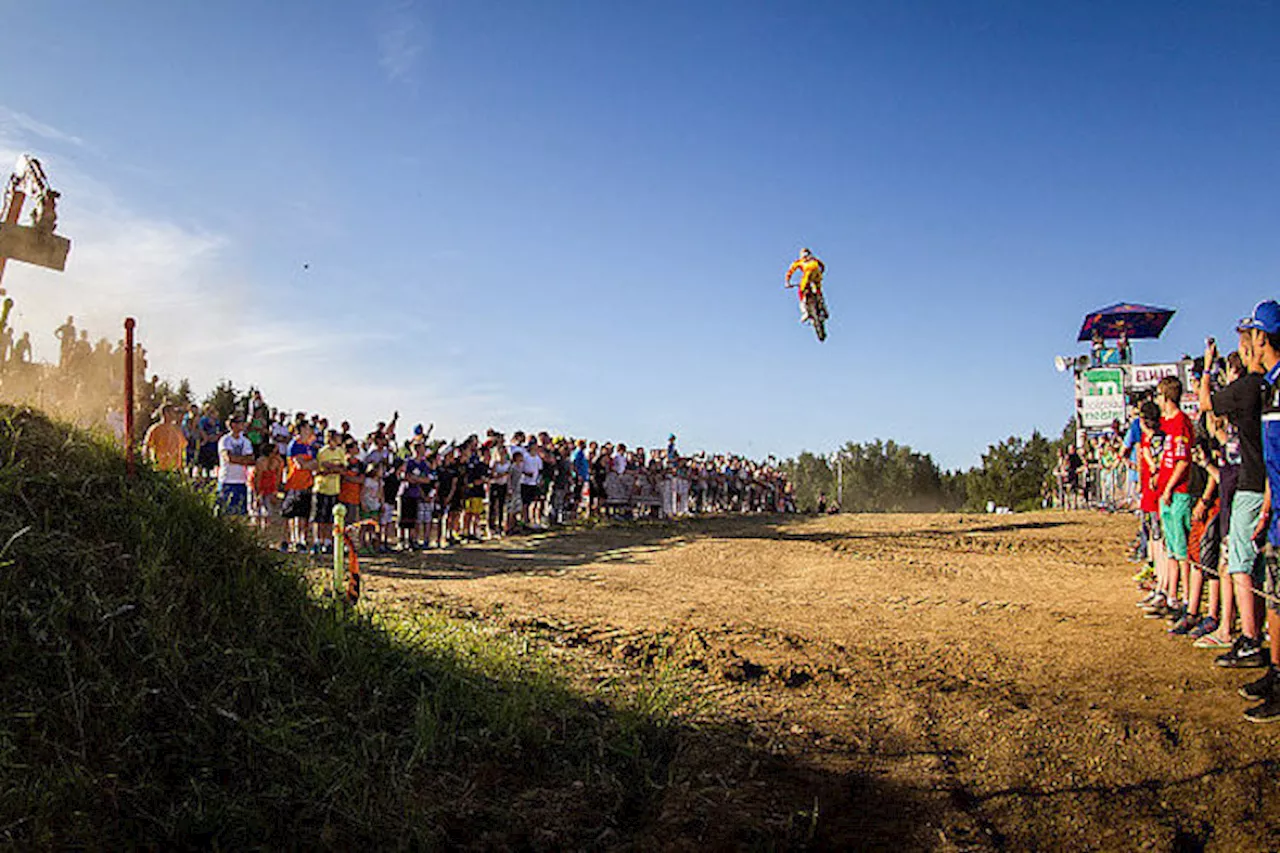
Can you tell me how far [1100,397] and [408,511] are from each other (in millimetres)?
27132

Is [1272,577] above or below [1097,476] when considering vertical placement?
below

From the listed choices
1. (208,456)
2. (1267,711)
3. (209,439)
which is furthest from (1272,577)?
(208,456)

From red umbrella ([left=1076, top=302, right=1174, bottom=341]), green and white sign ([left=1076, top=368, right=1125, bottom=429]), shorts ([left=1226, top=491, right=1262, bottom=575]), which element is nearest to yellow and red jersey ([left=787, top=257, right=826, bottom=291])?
shorts ([left=1226, top=491, right=1262, bottom=575])

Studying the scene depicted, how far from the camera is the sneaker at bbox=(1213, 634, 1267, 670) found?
19.7ft

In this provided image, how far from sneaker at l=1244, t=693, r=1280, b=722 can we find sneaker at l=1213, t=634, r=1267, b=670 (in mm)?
1223

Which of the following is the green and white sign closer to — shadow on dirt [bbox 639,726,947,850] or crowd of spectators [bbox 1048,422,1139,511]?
crowd of spectators [bbox 1048,422,1139,511]

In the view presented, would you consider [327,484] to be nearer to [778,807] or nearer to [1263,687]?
[778,807]

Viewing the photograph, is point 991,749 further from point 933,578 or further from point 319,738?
point 933,578

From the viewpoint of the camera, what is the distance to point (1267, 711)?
16.0 ft

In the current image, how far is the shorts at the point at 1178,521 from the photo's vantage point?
24.8ft

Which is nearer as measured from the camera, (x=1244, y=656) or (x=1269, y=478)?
(x=1269, y=478)

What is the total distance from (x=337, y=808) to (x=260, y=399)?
14.0m

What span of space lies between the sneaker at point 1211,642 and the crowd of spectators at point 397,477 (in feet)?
24.1

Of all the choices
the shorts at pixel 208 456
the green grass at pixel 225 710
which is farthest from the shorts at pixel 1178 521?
the shorts at pixel 208 456
